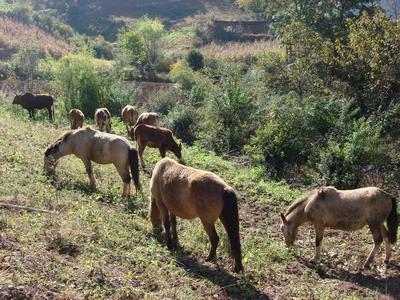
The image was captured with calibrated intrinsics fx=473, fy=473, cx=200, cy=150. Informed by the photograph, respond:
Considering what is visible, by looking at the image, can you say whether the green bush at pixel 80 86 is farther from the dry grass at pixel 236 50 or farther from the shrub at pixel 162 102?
the dry grass at pixel 236 50

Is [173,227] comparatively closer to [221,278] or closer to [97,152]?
[221,278]

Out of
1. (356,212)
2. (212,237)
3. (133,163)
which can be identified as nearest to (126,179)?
(133,163)

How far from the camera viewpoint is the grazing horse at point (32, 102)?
2311cm

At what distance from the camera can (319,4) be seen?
2620 cm

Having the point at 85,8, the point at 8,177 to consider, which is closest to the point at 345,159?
the point at 8,177

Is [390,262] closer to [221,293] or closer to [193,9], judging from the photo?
[221,293]

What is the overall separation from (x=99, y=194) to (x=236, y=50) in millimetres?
43917

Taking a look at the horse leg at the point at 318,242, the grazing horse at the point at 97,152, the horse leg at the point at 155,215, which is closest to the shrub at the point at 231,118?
the grazing horse at the point at 97,152

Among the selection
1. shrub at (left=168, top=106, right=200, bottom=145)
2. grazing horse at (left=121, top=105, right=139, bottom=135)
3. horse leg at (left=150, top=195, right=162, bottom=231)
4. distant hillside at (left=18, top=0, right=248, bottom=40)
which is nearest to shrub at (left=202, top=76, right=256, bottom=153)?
shrub at (left=168, top=106, right=200, bottom=145)

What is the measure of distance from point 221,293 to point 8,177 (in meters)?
5.42

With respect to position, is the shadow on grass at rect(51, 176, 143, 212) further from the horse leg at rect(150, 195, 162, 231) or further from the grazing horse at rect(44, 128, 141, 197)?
the horse leg at rect(150, 195, 162, 231)

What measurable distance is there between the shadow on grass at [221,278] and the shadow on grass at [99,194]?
240 cm

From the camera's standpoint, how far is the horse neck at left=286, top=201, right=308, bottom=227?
31.3 ft

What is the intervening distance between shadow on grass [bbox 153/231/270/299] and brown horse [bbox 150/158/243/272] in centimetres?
22
